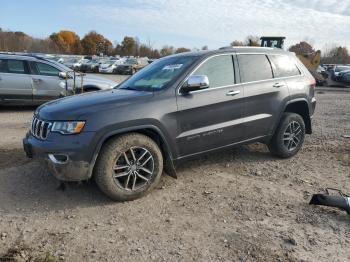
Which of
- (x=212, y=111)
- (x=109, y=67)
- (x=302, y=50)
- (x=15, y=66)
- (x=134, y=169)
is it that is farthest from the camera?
(x=302, y=50)

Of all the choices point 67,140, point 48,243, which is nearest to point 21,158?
point 67,140

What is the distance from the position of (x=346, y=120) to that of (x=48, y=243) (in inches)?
336

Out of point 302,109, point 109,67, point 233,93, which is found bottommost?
point 109,67

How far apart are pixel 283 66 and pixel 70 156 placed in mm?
3745

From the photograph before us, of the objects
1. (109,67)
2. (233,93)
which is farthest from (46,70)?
(109,67)

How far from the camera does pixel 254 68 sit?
552 cm

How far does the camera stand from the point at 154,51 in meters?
90.3

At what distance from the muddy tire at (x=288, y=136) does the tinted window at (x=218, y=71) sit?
1.27 meters

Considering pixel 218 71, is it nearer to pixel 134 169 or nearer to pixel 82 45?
pixel 134 169

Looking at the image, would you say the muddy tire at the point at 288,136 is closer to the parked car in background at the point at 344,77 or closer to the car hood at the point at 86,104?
the car hood at the point at 86,104

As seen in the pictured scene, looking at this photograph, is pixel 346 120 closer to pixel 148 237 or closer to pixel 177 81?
pixel 177 81

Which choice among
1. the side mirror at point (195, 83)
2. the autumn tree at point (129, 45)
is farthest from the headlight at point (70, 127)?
the autumn tree at point (129, 45)

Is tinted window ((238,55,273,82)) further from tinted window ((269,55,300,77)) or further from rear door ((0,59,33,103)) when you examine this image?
rear door ((0,59,33,103))

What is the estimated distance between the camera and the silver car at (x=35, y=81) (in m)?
9.86
